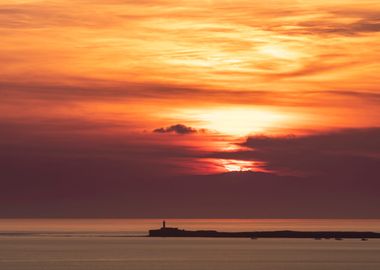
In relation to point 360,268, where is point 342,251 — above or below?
above

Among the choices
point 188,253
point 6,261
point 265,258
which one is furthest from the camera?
point 188,253

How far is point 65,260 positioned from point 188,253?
25.3 meters

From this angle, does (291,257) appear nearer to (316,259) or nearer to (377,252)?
(316,259)

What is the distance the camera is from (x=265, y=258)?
13962cm

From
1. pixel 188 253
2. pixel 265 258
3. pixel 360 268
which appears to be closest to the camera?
pixel 360 268

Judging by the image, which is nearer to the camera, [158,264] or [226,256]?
[158,264]

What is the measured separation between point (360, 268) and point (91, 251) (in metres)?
53.3

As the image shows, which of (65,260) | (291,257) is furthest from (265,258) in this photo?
(65,260)

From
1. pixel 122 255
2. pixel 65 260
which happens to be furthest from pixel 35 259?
pixel 122 255

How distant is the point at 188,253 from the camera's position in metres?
153

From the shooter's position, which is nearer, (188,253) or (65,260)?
(65,260)

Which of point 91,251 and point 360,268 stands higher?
point 91,251

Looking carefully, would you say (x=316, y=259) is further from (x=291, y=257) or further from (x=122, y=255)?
(x=122, y=255)

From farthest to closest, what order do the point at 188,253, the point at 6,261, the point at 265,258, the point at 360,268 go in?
the point at 188,253 → the point at 265,258 → the point at 6,261 → the point at 360,268
